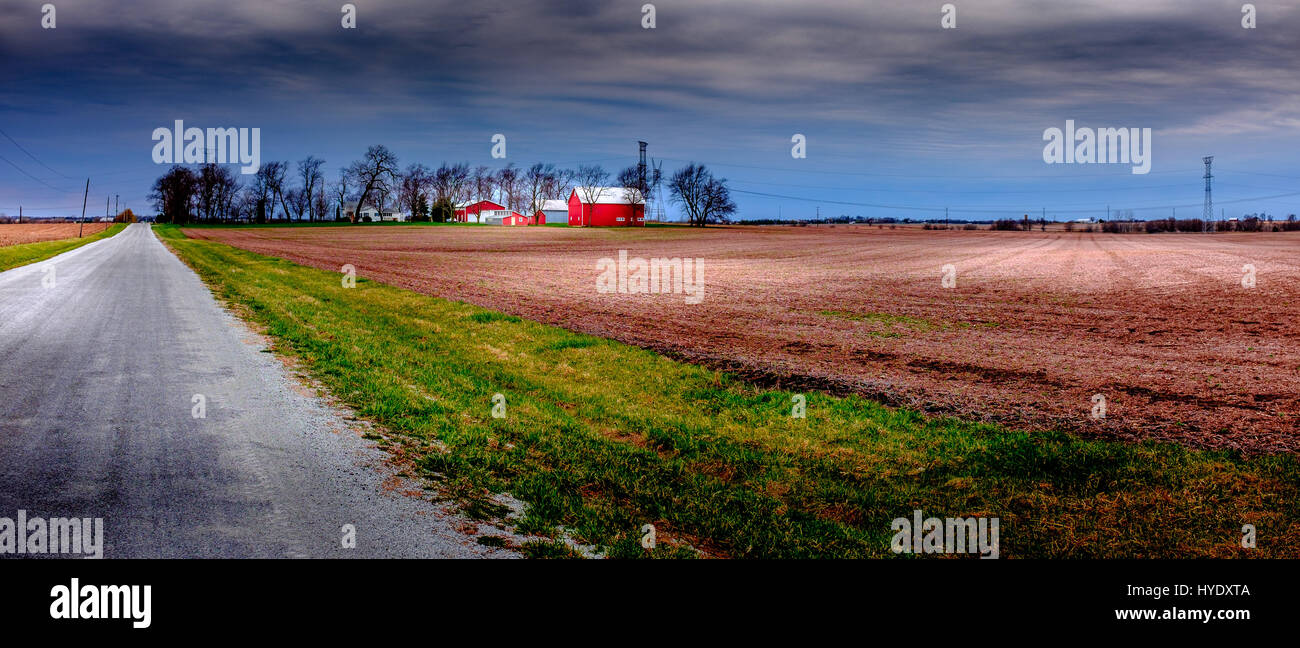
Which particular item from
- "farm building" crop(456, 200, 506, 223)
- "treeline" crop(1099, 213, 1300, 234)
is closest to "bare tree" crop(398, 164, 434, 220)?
"farm building" crop(456, 200, 506, 223)

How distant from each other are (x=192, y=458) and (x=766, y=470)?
17.1 feet

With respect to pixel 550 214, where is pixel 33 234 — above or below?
below

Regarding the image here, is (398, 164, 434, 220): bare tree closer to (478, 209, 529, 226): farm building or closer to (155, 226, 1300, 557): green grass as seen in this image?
(478, 209, 529, 226): farm building

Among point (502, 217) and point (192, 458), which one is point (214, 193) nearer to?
point (502, 217)

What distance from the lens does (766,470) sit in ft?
23.4

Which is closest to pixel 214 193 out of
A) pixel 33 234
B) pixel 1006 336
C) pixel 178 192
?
pixel 178 192

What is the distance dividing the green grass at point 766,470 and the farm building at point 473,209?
153036 mm

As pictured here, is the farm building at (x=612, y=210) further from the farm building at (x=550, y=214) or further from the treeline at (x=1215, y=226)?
the treeline at (x=1215, y=226)

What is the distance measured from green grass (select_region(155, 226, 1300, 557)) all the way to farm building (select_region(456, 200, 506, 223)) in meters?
153

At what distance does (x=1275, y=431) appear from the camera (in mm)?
7996

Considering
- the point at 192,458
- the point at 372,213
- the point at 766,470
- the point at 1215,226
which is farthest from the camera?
the point at 372,213
